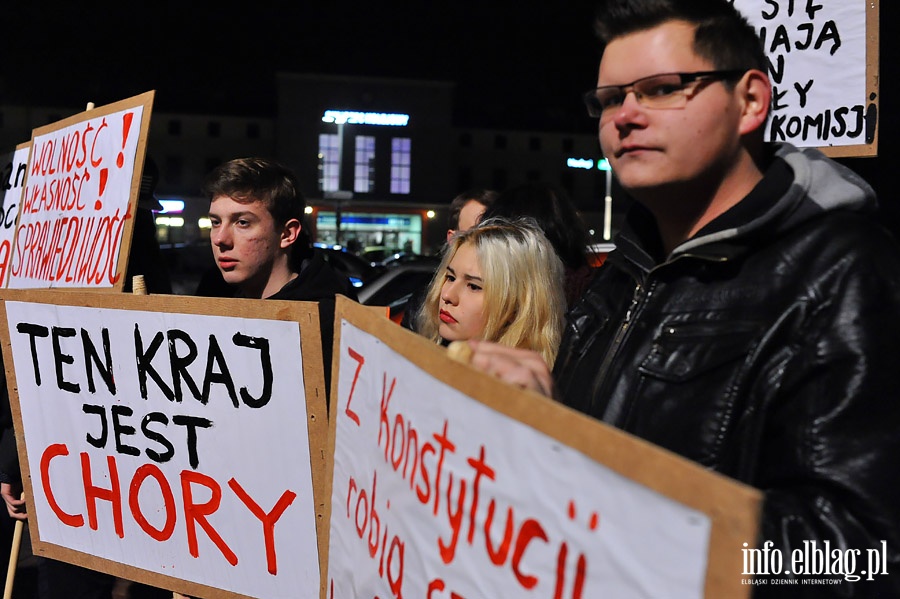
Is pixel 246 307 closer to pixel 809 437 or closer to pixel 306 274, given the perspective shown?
pixel 306 274

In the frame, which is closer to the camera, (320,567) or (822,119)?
(320,567)

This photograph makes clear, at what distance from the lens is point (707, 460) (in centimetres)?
142

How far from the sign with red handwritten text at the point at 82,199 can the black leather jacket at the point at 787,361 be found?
2180 mm

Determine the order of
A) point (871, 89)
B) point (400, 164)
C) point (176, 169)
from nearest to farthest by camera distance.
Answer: point (871, 89), point (176, 169), point (400, 164)

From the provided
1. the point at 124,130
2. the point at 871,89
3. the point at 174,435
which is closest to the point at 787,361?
the point at 174,435

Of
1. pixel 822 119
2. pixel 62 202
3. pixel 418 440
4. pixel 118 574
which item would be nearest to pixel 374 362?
pixel 418 440

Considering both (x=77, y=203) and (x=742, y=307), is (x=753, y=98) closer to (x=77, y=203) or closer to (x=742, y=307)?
(x=742, y=307)

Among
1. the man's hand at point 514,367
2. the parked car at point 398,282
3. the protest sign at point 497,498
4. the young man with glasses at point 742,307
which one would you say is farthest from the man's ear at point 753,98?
the parked car at point 398,282

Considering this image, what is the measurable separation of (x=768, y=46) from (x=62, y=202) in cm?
279

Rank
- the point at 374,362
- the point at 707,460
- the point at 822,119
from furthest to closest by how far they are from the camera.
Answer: the point at 822,119 < the point at 374,362 < the point at 707,460

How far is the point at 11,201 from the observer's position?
4398 millimetres

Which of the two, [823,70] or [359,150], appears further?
[359,150]

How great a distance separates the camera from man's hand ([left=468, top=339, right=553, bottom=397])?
1.48 m

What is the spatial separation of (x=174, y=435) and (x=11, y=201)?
92.3 inches
